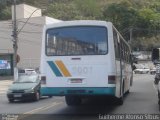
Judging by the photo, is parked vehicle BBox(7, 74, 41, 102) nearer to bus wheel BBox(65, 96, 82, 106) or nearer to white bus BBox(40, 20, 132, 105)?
bus wheel BBox(65, 96, 82, 106)

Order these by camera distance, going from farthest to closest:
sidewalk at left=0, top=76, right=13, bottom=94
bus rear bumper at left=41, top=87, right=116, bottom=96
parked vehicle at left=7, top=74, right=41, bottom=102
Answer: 1. sidewalk at left=0, top=76, right=13, bottom=94
2. parked vehicle at left=7, top=74, right=41, bottom=102
3. bus rear bumper at left=41, top=87, right=116, bottom=96

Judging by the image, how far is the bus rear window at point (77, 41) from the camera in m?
16.1

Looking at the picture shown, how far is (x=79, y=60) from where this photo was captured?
16.0 meters

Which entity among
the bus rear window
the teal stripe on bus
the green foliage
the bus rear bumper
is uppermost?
the green foliage

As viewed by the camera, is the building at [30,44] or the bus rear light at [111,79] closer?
the bus rear light at [111,79]

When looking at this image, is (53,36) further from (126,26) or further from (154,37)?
(154,37)

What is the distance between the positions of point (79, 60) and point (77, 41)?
0.73 m

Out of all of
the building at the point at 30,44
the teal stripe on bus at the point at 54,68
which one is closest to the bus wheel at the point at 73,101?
the teal stripe on bus at the point at 54,68

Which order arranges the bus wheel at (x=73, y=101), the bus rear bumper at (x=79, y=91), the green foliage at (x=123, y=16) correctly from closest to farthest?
the bus rear bumper at (x=79, y=91) → the bus wheel at (x=73, y=101) → the green foliage at (x=123, y=16)

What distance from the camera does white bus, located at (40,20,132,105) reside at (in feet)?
51.7

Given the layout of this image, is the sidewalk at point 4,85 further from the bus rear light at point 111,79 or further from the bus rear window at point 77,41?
the bus rear light at point 111,79

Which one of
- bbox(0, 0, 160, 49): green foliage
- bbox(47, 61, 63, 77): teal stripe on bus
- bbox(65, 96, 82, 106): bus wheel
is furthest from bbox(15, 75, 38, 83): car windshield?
bbox(0, 0, 160, 49): green foliage

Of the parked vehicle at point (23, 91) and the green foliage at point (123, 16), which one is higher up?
the green foliage at point (123, 16)

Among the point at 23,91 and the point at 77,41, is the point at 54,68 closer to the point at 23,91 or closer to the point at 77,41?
the point at 77,41
